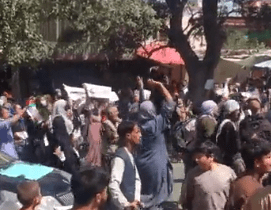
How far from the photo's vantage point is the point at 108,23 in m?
23.2

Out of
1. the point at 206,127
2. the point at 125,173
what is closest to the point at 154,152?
the point at 206,127

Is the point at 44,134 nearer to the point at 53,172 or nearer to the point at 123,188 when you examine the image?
the point at 53,172

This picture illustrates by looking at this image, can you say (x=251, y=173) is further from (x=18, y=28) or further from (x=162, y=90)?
(x=18, y=28)

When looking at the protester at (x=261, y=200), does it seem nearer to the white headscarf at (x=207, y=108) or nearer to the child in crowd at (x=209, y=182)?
the child in crowd at (x=209, y=182)

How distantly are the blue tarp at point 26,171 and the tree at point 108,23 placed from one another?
412 inches

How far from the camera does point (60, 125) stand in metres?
13.0

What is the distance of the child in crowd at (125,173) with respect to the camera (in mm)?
6758

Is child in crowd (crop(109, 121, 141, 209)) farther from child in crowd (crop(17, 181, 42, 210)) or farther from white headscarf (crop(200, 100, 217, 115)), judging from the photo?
white headscarf (crop(200, 100, 217, 115))

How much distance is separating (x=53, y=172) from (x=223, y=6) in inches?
764

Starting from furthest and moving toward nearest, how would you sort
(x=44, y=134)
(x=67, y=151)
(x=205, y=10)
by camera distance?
(x=205, y=10), (x=44, y=134), (x=67, y=151)

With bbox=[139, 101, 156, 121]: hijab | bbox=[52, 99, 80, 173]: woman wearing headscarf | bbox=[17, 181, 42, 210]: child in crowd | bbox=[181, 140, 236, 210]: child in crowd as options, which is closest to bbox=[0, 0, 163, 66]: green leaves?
bbox=[52, 99, 80, 173]: woman wearing headscarf

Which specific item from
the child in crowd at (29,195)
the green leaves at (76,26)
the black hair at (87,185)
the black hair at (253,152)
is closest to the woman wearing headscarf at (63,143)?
the green leaves at (76,26)

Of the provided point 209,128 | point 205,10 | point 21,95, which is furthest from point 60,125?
point 21,95

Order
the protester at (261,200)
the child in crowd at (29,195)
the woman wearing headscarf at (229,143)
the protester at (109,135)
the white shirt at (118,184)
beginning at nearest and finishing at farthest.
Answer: the protester at (261,200)
the child in crowd at (29,195)
the white shirt at (118,184)
the woman wearing headscarf at (229,143)
the protester at (109,135)
